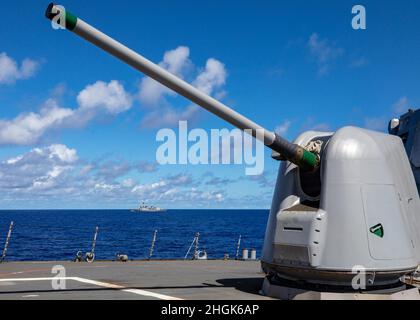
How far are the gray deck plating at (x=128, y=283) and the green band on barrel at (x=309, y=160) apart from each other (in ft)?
8.56

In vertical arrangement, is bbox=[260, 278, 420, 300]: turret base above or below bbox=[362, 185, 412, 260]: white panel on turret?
below

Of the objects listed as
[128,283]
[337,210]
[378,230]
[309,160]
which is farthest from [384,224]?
[128,283]

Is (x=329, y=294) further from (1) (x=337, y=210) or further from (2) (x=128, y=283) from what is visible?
(2) (x=128, y=283)

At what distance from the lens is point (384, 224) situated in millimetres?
8562

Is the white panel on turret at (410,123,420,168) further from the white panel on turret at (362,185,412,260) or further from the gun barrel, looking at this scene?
the gun barrel

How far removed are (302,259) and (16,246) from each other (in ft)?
220

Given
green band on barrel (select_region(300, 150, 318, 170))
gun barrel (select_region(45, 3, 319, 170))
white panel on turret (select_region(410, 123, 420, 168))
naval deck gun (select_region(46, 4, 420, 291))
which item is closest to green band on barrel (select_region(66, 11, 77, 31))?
gun barrel (select_region(45, 3, 319, 170))

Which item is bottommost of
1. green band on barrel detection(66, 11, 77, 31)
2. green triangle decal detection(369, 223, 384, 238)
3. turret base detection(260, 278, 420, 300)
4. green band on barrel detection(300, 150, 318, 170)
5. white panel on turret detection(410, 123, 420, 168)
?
turret base detection(260, 278, 420, 300)

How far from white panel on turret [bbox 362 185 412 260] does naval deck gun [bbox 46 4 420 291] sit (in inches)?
0.7

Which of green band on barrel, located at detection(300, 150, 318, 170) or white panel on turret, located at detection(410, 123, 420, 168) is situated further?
white panel on turret, located at detection(410, 123, 420, 168)

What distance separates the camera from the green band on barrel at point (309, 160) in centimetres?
880

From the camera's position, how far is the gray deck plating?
29.7ft

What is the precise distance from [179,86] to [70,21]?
194cm
